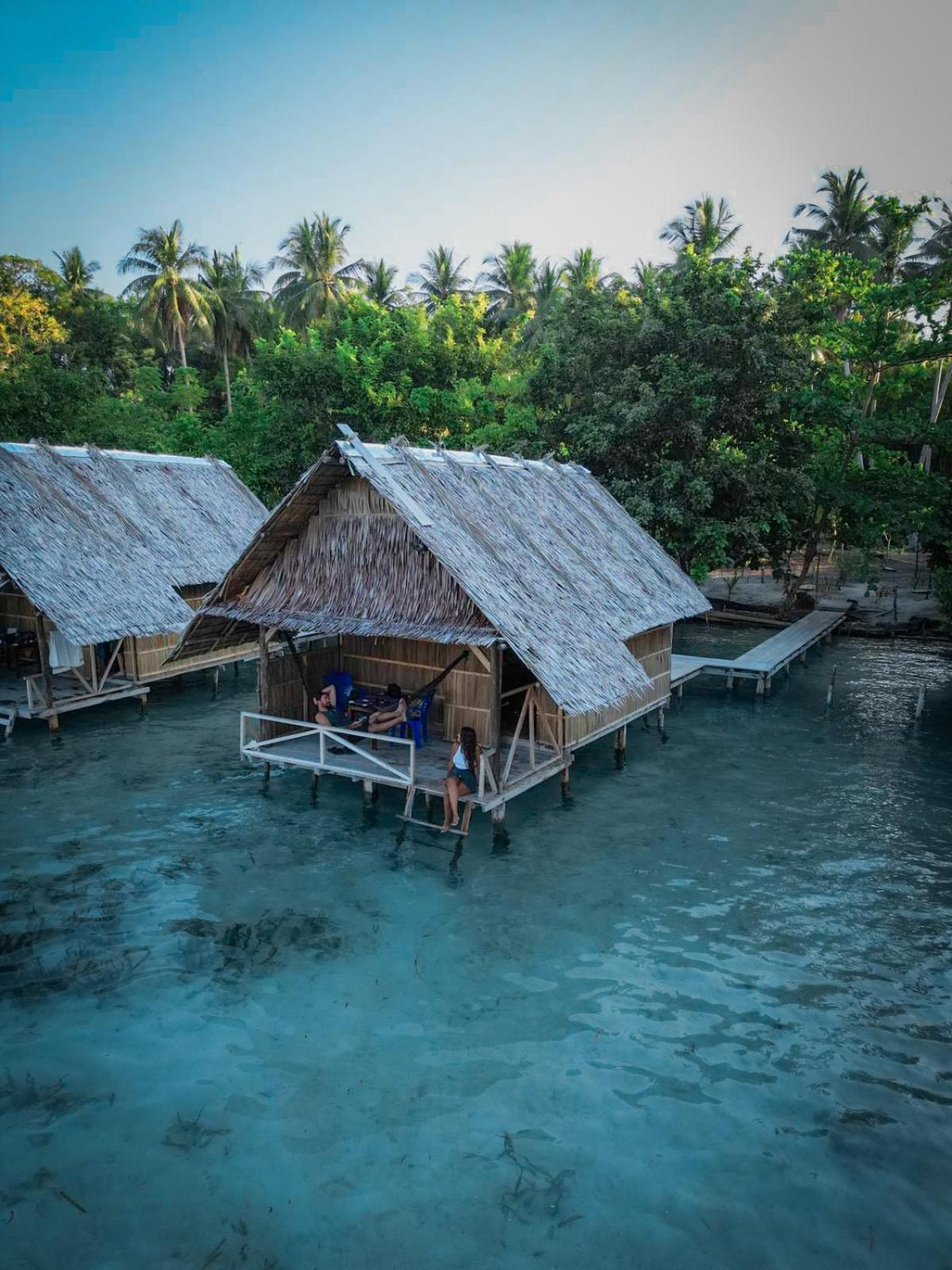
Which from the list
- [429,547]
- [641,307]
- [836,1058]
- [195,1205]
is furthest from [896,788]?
[641,307]

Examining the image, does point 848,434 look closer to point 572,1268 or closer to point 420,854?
point 420,854

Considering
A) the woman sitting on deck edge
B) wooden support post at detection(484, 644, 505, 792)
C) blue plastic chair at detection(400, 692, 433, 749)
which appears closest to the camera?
the woman sitting on deck edge

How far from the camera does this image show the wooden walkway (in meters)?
22.4

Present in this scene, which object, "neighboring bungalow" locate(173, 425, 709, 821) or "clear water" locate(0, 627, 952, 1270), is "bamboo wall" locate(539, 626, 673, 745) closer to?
"neighboring bungalow" locate(173, 425, 709, 821)

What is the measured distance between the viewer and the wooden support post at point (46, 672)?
56.3ft

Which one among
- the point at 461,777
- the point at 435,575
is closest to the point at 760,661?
the point at 435,575

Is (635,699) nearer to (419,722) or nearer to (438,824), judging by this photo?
(419,722)

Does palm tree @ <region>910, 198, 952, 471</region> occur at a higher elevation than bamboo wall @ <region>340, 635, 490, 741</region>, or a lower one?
higher

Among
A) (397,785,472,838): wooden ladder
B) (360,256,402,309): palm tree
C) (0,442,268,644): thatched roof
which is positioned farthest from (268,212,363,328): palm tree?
(397,785,472,838): wooden ladder

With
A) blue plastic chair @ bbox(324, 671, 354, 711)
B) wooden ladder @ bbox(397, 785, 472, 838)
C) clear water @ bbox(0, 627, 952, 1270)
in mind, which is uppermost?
blue plastic chair @ bbox(324, 671, 354, 711)

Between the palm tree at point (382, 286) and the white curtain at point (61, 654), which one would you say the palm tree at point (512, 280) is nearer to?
the palm tree at point (382, 286)

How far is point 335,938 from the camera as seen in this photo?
33.4ft

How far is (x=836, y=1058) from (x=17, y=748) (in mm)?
15309

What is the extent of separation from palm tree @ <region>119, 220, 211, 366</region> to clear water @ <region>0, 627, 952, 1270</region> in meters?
34.1
